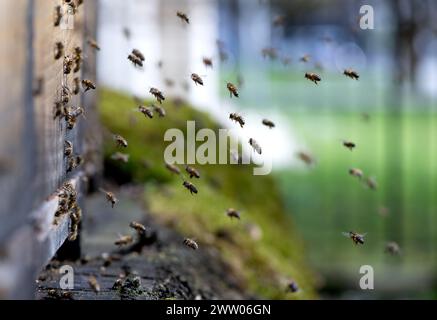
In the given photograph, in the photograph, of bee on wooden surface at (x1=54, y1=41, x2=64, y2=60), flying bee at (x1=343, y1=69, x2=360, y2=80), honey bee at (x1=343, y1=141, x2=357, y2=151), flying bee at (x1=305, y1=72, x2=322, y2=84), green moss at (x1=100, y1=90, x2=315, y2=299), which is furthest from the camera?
green moss at (x1=100, y1=90, x2=315, y2=299)

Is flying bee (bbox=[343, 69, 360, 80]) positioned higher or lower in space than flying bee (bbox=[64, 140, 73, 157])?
higher

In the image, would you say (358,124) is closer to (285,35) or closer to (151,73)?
(285,35)

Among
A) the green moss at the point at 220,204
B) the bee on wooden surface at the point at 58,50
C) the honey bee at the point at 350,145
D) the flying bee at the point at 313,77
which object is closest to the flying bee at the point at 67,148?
the bee on wooden surface at the point at 58,50

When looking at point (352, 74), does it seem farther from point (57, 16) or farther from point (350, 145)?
point (57, 16)

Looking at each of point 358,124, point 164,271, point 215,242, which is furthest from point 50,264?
point 358,124

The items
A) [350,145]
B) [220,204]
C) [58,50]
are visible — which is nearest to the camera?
[58,50]

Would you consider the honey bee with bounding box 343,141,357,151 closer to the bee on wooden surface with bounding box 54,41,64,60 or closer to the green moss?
the green moss

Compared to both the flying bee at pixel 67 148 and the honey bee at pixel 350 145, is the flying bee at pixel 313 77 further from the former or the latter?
the flying bee at pixel 67 148

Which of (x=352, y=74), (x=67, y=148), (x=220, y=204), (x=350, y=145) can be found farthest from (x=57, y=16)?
(x=220, y=204)

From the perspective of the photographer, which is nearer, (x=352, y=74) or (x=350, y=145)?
(x=352, y=74)

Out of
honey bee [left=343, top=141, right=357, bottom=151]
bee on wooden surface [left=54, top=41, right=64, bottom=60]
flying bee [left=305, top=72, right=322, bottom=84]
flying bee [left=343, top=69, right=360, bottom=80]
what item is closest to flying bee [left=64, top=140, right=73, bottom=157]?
bee on wooden surface [left=54, top=41, right=64, bottom=60]
